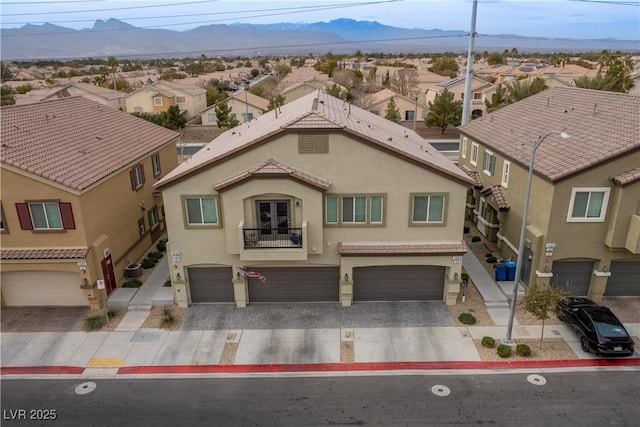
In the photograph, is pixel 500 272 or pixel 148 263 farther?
pixel 148 263

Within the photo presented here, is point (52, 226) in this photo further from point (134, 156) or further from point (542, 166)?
point (542, 166)

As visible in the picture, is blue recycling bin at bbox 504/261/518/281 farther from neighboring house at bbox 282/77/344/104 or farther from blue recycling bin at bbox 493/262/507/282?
neighboring house at bbox 282/77/344/104

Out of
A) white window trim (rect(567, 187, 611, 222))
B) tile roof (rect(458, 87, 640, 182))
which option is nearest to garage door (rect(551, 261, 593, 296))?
white window trim (rect(567, 187, 611, 222))

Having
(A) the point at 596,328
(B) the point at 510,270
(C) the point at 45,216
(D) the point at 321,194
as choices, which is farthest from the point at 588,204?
(C) the point at 45,216

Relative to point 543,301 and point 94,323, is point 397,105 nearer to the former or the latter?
point 543,301

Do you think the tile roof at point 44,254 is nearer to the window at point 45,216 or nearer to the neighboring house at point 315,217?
the window at point 45,216

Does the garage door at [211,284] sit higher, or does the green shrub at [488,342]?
the garage door at [211,284]

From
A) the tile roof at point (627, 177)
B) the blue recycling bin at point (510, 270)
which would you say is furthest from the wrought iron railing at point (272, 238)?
the tile roof at point (627, 177)

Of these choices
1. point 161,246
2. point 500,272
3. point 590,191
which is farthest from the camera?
point 161,246
